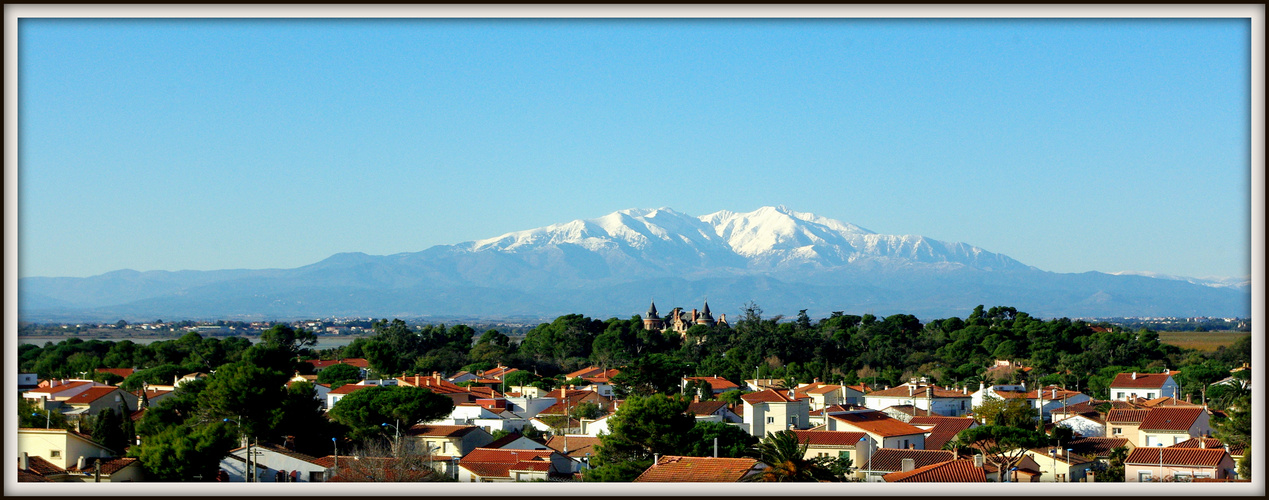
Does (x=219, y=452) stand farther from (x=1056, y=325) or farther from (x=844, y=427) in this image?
(x=1056, y=325)

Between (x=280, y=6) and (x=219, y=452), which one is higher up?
(x=280, y=6)

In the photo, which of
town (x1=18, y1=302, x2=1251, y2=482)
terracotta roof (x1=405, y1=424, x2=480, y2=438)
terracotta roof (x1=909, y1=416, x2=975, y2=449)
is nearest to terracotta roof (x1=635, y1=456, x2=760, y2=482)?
town (x1=18, y1=302, x2=1251, y2=482)

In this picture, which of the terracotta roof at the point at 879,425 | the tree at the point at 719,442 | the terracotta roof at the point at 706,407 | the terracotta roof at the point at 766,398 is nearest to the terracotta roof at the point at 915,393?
the terracotta roof at the point at 766,398

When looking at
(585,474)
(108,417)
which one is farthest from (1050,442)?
(108,417)

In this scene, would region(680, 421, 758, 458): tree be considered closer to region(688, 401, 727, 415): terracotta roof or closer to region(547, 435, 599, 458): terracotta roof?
region(547, 435, 599, 458): terracotta roof

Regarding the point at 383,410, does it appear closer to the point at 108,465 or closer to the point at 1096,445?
the point at 108,465

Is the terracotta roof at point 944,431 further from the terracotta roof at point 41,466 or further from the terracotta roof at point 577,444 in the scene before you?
the terracotta roof at point 41,466
